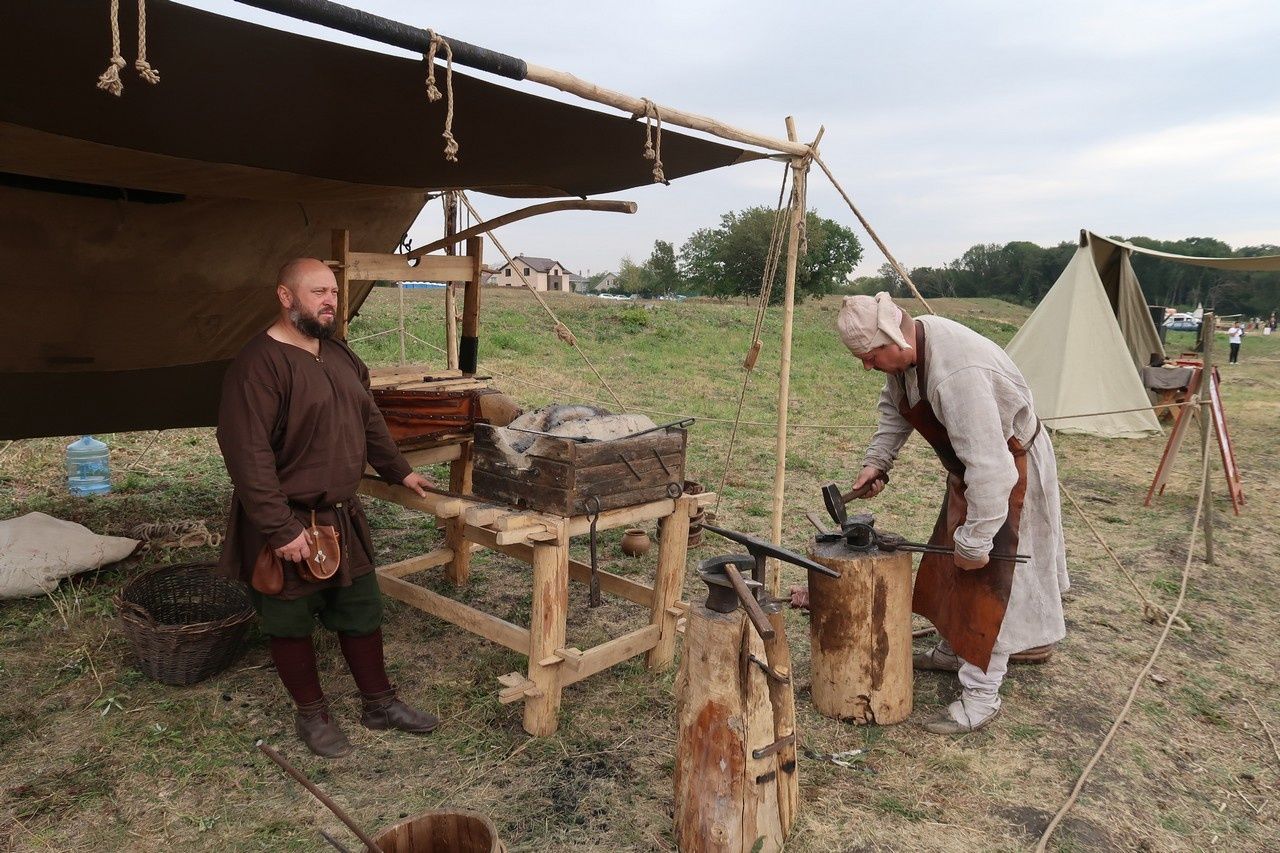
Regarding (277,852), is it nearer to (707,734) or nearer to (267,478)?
(267,478)

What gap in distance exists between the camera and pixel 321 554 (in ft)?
8.42

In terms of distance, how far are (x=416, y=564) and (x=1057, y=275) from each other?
140ft

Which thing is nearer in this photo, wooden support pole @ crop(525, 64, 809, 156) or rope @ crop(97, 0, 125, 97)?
rope @ crop(97, 0, 125, 97)

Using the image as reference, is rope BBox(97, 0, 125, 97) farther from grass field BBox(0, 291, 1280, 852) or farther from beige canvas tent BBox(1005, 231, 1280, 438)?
beige canvas tent BBox(1005, 231, 1280, 438)

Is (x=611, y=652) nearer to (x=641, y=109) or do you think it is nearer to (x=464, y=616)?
(x=464, y=616)

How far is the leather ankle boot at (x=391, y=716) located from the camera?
9.25ft

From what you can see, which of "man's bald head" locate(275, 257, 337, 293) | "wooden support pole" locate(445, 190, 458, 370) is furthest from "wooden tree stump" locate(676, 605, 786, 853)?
"wooden support pole" locate(445, 190, 458, 370)

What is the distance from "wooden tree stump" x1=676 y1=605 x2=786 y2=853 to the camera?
2.04m

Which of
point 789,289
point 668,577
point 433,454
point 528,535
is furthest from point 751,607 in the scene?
point 433,454

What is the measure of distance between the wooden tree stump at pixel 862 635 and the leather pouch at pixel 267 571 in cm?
183

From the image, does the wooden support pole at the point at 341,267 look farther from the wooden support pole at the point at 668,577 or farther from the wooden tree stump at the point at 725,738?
the wooden tree stump at the point at 725,738

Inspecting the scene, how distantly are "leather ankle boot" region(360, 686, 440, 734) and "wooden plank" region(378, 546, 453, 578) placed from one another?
2.82 feet

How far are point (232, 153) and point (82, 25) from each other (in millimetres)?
1001

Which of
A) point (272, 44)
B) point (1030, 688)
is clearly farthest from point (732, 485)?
point (272, 44)
